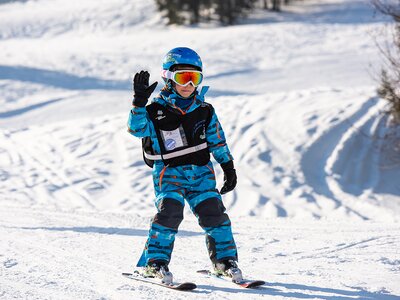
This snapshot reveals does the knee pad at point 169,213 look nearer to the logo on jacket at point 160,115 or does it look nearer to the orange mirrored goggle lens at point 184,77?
the logo on jacket at point 160,115

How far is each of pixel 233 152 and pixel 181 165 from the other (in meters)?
9.23

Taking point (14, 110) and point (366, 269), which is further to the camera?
point (14, 110)

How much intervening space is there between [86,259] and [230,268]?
1.29 metres

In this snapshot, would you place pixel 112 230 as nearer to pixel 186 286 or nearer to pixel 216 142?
pixel 216 142

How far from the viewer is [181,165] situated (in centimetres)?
464

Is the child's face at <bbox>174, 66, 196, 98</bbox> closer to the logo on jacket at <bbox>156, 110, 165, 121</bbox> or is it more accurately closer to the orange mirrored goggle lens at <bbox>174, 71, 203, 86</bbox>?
the orange mirrored goggle lens at <bbox>174, 71, 203, 86</bbox>

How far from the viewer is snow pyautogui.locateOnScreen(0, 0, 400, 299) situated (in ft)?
15.9

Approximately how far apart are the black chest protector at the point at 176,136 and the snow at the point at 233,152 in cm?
81

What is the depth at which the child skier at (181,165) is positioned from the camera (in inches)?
179

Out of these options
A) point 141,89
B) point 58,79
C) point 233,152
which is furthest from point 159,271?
point 58,79

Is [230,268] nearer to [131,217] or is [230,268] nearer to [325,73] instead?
[131,217]

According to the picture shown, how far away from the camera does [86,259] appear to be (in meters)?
5.29

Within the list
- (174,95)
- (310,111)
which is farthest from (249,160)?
(174,95)

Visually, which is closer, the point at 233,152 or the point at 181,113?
the point at 181,113
